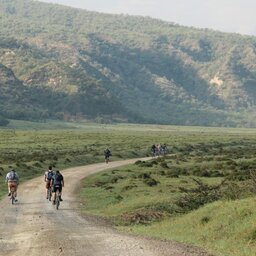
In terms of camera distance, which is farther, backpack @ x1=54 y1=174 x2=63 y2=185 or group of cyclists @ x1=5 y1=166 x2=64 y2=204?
backpack @ x1=54 y1=174 x2=63 y2=185

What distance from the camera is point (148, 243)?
21219 mm

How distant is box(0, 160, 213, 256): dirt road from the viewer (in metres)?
19.6

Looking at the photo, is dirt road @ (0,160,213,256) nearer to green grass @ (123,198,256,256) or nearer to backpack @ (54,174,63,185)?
green grass @ (123,198,256,256)

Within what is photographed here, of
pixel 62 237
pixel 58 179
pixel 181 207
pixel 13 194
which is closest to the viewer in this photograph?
pixel 62 237

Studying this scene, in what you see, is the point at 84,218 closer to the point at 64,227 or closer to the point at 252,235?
the point at 64,227

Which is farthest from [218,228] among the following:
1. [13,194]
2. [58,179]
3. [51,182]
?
[13,194]

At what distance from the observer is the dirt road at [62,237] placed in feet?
64.2

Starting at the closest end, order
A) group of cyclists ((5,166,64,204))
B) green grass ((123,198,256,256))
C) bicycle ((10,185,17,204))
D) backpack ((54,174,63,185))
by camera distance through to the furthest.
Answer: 1. green grass ((123,198,256,256))
2. group of cyclists ((5,166,64,204))
3. backpack ((54,174,63,185))
4. bicycle ((10,185,17,204))

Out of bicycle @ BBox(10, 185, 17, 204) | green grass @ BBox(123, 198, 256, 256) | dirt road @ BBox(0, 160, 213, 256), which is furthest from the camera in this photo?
bicycle @ BBox(10, 185, 17, 204)

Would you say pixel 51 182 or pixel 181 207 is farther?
pixel 51 182

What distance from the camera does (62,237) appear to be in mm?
22719

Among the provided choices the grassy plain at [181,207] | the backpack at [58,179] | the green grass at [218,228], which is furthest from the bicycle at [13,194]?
the green grass at [218,228]

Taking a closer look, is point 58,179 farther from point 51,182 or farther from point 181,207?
point 181,207

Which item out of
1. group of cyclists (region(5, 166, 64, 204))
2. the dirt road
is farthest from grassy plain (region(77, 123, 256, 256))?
group of cyclists (region(5, 166, 64, 204))
